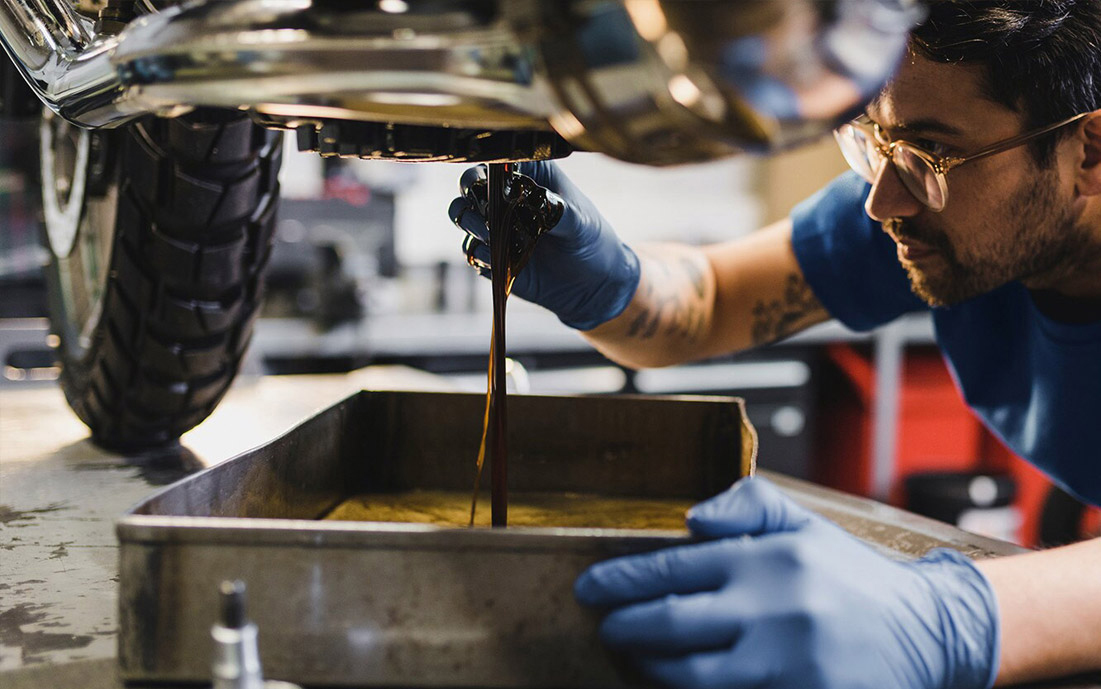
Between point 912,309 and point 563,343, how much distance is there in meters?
1.64

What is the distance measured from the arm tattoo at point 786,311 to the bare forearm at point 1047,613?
2.33ft

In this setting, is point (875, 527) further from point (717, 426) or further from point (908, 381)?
point (908, 381)

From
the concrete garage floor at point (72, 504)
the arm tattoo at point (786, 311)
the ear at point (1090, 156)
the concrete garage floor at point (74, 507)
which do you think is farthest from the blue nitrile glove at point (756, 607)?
the arm tattoo at point (786, 311)

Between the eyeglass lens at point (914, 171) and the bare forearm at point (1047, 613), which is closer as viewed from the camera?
the bare forearm at point (1047, 613)

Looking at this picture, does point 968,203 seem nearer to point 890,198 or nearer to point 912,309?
point 890,198

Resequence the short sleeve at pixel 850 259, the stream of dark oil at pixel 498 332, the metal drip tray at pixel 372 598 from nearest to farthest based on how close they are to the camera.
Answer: the metal drip tray at pixel 372 598 → the stream of dark oil at pixel 498 332 → the short sleeve at pixel 850 259

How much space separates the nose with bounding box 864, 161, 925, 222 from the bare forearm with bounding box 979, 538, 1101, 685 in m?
0.49

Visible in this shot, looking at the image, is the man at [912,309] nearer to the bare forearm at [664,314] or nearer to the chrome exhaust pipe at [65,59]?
the bare forearm at [664,314]

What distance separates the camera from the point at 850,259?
1.32 meters

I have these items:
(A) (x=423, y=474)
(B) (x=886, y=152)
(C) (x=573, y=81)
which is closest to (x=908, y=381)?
(B) (x=886, y=152)

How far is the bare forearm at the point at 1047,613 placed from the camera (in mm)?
626

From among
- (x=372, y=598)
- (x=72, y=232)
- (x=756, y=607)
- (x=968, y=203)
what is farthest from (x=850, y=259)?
(x=72, y=232)

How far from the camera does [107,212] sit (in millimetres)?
1177

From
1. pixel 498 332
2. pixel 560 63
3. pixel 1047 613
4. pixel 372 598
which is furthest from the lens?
pixel 498 332
